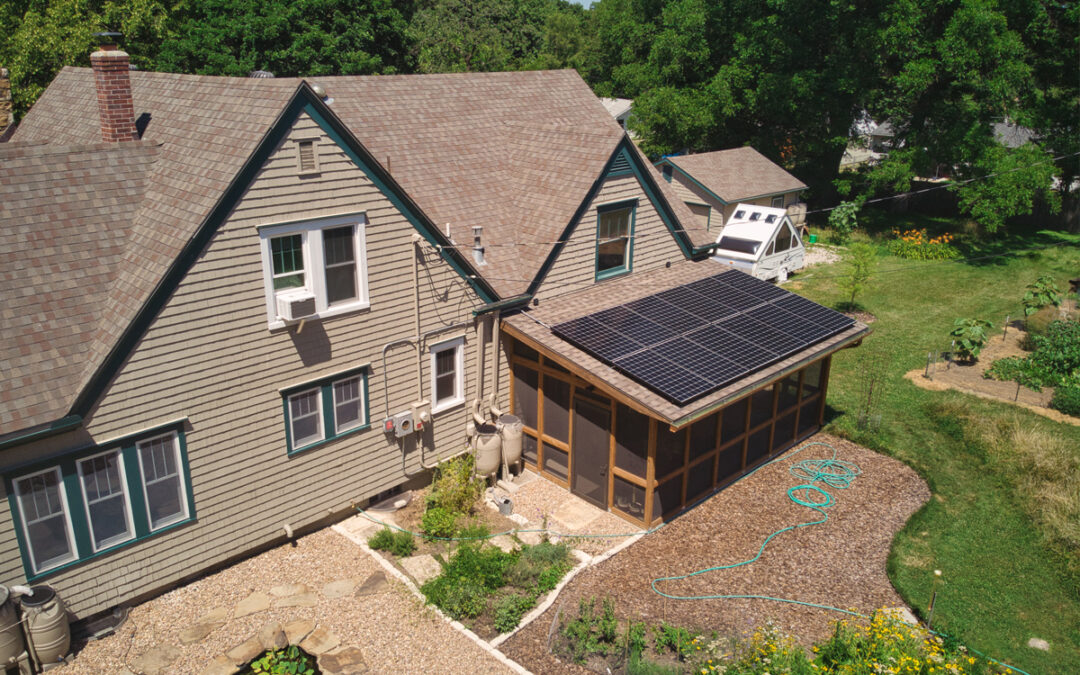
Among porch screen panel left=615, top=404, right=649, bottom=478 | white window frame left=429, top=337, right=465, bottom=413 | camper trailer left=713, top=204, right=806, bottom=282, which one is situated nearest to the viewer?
porch screen panel left=615, top=404, right=649, bottom=478

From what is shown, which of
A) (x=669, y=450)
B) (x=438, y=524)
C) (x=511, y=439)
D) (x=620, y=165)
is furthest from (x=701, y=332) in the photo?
(x=438, y=524)

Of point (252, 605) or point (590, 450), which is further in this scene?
point (590, 450)

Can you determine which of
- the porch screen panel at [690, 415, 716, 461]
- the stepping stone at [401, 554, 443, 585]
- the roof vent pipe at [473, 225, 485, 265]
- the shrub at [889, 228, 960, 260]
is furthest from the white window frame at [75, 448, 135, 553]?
the shrub at [889, 228, 960, 260]

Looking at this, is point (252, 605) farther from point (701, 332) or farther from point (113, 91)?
point (701, 332)

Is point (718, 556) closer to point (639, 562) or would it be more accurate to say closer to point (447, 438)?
point (639, 562)

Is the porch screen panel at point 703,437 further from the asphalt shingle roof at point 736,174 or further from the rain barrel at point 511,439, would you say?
the asphalt shingle roof at point 736,174

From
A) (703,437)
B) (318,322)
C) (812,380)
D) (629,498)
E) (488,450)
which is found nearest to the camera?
(318,322)

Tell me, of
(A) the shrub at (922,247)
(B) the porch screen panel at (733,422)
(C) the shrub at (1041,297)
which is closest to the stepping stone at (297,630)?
(B) the porch screen panel at (733,422)

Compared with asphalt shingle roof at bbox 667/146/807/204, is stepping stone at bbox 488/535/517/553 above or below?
below

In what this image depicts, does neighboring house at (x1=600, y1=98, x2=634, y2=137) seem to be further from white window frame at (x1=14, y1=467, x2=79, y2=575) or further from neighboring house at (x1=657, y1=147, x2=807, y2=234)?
white window frame at (x1=14, y1=467, x2=79, y2=575)
